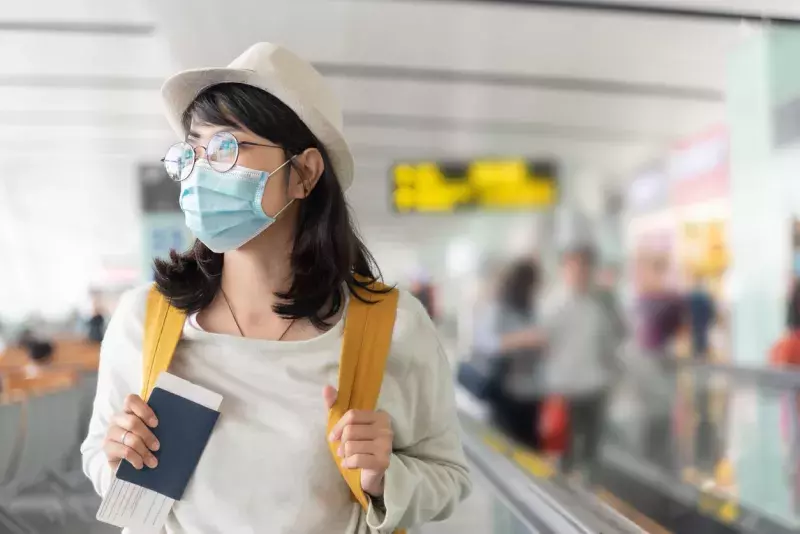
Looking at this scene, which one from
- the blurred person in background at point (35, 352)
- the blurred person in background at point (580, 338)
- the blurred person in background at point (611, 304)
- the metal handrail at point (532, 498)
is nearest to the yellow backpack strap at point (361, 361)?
the metal handrail at point (532, 498)

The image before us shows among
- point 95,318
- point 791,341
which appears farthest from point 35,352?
point 791,341

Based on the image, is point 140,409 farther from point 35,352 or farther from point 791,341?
point 791,341

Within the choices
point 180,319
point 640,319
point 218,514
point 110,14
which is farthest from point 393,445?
point 640,319

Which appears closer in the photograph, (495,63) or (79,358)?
(79,358)

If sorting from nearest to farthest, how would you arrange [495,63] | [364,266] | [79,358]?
[364,266] < [79,358] < [495,63]

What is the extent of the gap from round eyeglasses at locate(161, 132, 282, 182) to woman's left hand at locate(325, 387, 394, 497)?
0.45m

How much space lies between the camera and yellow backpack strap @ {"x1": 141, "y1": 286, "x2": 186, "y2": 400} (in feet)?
3.86

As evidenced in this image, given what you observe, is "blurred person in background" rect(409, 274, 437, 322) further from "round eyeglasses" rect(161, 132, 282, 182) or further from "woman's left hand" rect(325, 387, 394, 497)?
"round eyeglasses" rect(161, 132, 282, 182)

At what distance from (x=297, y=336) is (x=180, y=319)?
20 cm

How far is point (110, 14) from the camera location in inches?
179

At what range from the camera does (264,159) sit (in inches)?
49.5

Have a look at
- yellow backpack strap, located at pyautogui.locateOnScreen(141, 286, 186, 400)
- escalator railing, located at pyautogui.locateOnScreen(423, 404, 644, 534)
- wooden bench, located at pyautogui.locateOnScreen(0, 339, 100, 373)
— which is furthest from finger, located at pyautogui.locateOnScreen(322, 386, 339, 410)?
wooden bench, located at pyautogui.locateOnScreen(0, 339, 100, 373)

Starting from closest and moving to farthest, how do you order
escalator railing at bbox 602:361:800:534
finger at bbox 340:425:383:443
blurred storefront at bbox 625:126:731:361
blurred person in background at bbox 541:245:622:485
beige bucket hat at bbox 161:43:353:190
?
finger at bbox 340:425:383:443
beige bucket hat at bbox 161:43:353:190
escalator railing at bbox 602:361:800:534
blurred person in background at bbox 541:245:622:485
blurred storefront at bbox 625:126:731:361

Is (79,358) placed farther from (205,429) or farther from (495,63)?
(495,63)
